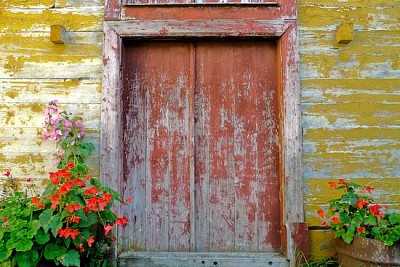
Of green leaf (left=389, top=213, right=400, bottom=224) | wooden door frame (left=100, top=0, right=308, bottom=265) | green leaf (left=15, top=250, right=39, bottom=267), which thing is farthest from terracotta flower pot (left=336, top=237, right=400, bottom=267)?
green leaf (left=15, top=250, right=39, bottom=267)

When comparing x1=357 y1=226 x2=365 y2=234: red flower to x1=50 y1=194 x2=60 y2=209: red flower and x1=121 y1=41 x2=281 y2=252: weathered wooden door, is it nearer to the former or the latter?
x1=121 y1=41 x2=281 y2=252: weathered wooden door

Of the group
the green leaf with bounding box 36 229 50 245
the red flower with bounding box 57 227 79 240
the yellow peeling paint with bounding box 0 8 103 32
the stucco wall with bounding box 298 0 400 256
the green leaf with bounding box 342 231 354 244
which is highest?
the yellow peeling paint with bounding box 0 8 103 32

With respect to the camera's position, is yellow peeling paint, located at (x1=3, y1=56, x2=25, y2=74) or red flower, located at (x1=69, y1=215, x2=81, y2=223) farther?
yellow peeling paint, located at (x1=3, y1=56, x2=25, y2=74)

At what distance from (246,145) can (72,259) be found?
68.4 inches

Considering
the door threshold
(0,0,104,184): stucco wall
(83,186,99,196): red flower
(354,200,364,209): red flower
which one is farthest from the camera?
(0,0,104,184): stucco wall

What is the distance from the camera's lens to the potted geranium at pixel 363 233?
2844 mm

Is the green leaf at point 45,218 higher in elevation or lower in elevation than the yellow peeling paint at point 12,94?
lower

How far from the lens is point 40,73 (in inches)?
145

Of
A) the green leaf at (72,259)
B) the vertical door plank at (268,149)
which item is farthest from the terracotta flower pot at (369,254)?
the green leaf at (72,259)

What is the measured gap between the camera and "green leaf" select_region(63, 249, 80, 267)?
2.75m

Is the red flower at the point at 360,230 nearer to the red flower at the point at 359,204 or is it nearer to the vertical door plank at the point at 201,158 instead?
the red flower at the point at 359,204

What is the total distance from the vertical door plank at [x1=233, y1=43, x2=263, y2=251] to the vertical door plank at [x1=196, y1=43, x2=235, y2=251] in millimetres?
52

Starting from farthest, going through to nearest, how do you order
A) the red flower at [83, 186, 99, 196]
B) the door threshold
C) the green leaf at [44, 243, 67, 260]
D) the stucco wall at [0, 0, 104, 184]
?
the stucco wall at [0, 0, 104, 184] < the door threshold < the red flower at [83, 186, 99, 196] < the green leaf at [44, 243, 67, 260]

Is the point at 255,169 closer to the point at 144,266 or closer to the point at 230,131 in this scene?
the point at 230,131
